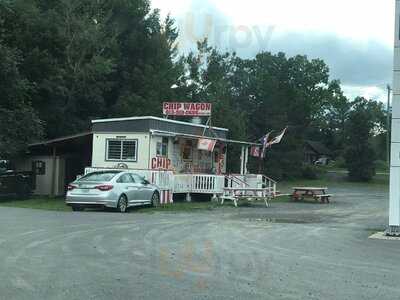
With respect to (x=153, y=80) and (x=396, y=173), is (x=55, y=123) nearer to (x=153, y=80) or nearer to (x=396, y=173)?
(x=153, y=80)

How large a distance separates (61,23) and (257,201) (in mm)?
20559

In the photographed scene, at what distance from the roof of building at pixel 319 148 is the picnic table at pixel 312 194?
76.2 m

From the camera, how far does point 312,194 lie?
31.9 meters

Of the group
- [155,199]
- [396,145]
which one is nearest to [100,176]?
[155,199]

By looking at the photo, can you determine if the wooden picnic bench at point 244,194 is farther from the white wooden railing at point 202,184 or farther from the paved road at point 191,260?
the paved road at point 191,260

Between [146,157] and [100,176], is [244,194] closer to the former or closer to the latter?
[146,157]

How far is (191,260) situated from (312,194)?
22.0 metres

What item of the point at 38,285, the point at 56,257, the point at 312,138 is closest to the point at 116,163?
the point at 56,257

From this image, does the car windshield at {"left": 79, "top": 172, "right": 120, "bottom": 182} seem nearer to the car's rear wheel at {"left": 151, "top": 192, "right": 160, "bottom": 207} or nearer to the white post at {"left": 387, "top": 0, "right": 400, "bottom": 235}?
the car's rear wheel at {"left": 151, "top": 192, "right": 160, "bottom": 207}

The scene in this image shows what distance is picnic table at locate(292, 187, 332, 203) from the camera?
3159 centimetres

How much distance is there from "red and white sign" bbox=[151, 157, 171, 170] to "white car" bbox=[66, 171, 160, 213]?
5.05 metres

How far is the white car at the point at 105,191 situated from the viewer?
21.7m

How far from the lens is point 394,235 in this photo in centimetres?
1498

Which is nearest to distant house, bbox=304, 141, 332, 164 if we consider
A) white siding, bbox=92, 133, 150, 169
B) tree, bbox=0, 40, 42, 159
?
tree, bbox=0, 40, 42, 159
